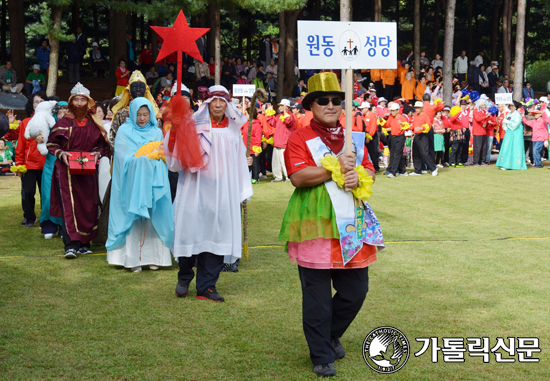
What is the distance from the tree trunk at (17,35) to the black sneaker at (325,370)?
2291 cm

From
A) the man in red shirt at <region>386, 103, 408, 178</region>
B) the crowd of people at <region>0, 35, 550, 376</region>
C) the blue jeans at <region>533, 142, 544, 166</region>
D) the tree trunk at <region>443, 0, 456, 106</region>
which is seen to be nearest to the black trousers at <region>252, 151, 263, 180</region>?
the crowd of people at <region>0, 35, 550, 376</region>

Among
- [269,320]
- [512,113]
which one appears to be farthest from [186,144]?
[512,113]

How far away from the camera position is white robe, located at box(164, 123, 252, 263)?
6.47 meters

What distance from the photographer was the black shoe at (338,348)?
4785 mm

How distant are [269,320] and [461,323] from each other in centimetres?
158

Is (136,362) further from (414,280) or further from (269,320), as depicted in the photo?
(414,280)

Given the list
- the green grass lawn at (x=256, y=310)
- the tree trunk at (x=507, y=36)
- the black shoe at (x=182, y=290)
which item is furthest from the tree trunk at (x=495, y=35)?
the black shoe at (x=182, y=290)

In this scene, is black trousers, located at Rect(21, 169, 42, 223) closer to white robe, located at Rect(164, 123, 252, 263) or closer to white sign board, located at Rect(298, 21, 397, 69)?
white robe, located at Rect(164, 123, 252, 263)

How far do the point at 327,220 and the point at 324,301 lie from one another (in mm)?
528

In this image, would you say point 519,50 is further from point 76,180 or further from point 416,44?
point 76,180

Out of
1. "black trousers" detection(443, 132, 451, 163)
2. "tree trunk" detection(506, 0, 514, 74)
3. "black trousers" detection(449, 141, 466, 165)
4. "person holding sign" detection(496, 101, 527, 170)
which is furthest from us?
"tree trunk" detection(506, 0, 514, 74)

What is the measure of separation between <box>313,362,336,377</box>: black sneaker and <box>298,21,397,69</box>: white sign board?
1.94 meters

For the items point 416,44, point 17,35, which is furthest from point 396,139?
point 17,35

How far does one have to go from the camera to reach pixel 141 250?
7.83 m
